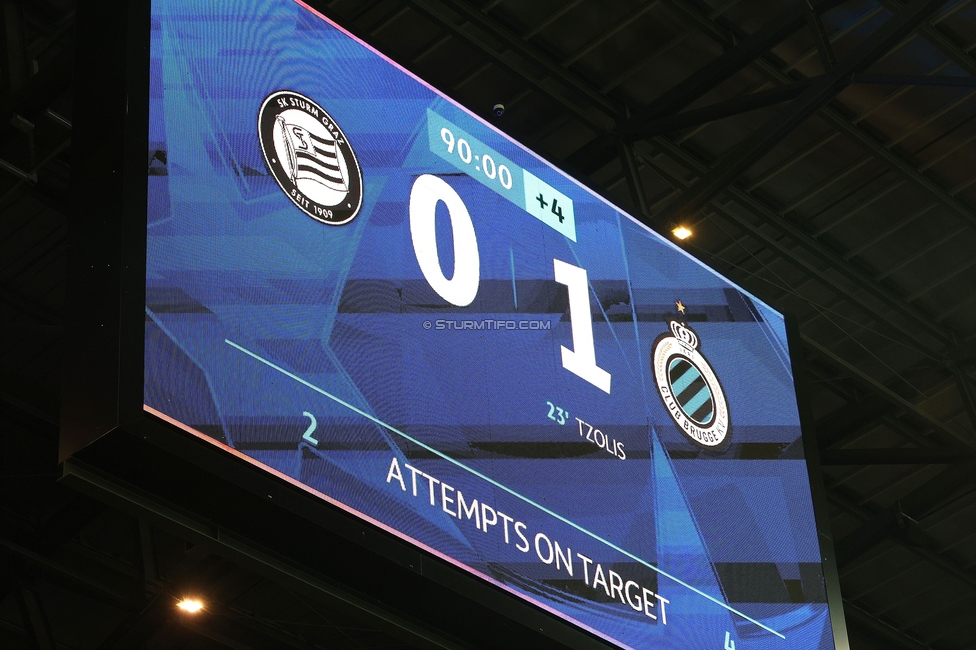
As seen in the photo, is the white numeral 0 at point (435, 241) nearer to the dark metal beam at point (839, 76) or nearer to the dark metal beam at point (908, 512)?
the dark metal beam at point (839, 76)

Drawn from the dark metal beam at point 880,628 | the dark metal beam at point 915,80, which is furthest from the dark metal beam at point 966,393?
the dark metal beam at point 915,80

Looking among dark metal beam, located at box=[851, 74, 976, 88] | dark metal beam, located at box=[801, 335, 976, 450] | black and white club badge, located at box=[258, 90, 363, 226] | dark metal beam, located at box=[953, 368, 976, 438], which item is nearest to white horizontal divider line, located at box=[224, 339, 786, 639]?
black and white club badge, located at box=[258, 90, 363, 226]

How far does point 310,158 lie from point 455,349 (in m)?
0.90

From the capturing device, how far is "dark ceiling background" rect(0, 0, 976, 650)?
979 centimetres

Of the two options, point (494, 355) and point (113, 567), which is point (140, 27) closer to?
point (494, 355)

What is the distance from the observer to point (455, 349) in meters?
5.16

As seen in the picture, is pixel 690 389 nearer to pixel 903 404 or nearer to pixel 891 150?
pixel 891 150

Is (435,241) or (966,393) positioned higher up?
(966,393)

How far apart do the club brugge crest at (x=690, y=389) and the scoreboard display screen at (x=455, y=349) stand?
14 mm

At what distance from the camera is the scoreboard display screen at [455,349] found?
171 inches

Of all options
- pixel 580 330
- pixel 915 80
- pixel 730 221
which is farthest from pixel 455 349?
pixel 730 221

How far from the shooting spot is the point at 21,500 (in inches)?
551

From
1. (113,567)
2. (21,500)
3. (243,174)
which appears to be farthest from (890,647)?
(243,174)

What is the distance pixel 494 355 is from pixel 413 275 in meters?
0.46
